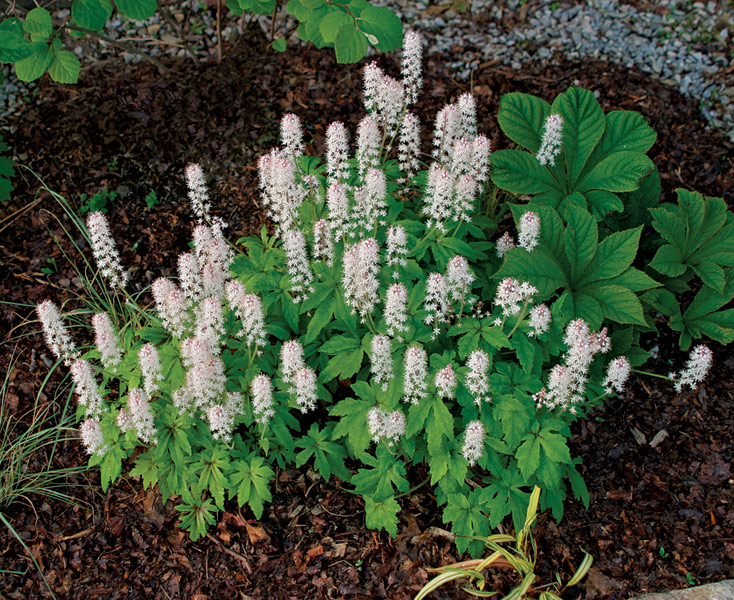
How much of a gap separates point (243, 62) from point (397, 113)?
8.78 feet

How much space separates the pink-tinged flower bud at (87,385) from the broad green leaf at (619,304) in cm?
280

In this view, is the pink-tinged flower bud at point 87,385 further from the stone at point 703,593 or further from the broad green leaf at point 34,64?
the stone at point 703,593

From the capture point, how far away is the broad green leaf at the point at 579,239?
3.96 metres

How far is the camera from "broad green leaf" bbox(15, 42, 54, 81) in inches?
163

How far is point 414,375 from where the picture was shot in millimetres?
3291

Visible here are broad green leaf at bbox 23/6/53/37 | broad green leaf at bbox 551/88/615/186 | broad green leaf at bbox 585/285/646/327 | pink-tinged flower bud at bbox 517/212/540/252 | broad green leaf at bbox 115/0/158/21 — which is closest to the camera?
pink-tinged flower bud at bbox 517/212/540/252

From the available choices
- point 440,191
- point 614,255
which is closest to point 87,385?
point 440,191

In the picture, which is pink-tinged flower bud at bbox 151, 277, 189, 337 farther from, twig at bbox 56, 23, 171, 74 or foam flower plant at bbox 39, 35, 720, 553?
twig at bbox 56, 23, 171, 74

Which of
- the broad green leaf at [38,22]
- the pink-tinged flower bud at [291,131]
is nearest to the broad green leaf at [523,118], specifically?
the pink-tinged flower bud at [291,131]

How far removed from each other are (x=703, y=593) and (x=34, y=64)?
4828 millimetres

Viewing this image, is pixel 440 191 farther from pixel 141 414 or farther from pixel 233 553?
pixel 233 553

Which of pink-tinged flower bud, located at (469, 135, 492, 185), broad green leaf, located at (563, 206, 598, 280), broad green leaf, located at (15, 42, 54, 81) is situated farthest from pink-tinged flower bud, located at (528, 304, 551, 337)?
broad green leaf, located at (15, 42, 54, 81)

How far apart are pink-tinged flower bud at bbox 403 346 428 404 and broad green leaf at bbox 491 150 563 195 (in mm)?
1459

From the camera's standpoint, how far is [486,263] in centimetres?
419
